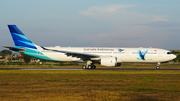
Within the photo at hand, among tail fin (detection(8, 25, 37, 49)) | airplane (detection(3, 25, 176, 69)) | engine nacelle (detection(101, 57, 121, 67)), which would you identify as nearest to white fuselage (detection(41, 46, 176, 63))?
airplane (detection(3, 25, 176, 69))

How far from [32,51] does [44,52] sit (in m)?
2.07

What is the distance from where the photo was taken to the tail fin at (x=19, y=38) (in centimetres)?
4022

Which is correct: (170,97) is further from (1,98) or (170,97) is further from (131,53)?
(131,53)

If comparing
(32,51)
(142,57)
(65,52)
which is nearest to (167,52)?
(142,57)

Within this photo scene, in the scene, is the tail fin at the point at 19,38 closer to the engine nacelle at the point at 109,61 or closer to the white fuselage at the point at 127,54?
the white fuselage at the point at 127,54

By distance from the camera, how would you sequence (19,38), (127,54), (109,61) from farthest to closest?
(19,38)
(127,54)
(109,61)

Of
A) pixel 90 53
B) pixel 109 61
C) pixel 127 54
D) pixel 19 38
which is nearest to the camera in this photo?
pixel 109 61

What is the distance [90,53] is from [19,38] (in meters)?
12.3

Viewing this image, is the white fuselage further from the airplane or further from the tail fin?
the tail fin

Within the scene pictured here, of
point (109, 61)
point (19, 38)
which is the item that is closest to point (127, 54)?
point (109, 61)

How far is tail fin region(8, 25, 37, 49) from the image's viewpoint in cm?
4022

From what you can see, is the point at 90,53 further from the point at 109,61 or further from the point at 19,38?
the point at 19,38

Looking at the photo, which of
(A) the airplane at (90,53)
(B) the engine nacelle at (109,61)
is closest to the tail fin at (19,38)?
(A) the airplane at (90,53)

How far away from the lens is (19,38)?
40.2 m
